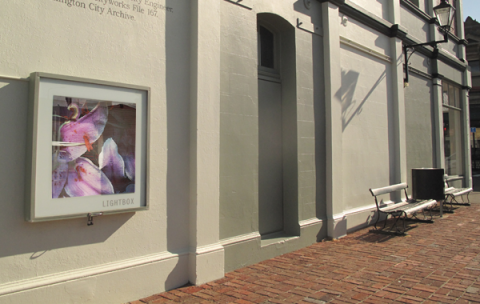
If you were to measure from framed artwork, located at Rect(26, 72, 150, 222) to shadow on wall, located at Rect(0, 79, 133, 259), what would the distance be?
0.08m

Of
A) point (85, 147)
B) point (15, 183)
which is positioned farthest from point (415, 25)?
point (15, 183)

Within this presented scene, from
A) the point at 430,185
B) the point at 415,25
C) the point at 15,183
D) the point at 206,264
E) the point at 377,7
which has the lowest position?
the point at 206,264

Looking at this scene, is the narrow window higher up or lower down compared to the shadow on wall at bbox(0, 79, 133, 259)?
higher up

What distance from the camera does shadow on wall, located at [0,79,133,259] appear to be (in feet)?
10.9

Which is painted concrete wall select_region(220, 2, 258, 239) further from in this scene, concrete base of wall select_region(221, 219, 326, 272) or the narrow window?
the narrow window

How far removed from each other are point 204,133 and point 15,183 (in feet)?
7.14

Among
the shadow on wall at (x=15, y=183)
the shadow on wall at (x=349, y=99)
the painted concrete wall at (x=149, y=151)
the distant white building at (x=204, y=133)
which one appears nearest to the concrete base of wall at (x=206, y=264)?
the distant white building at (x=204, y=133)

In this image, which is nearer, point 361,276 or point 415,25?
point 361,276

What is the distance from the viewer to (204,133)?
15.6 ft

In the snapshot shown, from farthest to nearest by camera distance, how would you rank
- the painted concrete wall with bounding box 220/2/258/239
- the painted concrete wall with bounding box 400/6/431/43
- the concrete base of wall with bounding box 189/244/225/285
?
the painted concrete wall with bounding box 400/6/431/43, the painted concrete wall with bounding box 220/2/258/239, the concrete base of wall with bounding box 189/244/225/285

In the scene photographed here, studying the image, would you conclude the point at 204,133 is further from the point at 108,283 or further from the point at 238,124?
the point at 108,283

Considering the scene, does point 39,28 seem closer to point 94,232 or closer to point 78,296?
point 94,232

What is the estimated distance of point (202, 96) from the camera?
15.6 feet

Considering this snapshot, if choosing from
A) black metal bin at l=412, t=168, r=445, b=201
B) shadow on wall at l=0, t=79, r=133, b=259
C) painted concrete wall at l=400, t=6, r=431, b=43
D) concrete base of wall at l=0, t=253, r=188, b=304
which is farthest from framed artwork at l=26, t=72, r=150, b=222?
painted concrete wall at l=400, t=6, r=431, b=43
